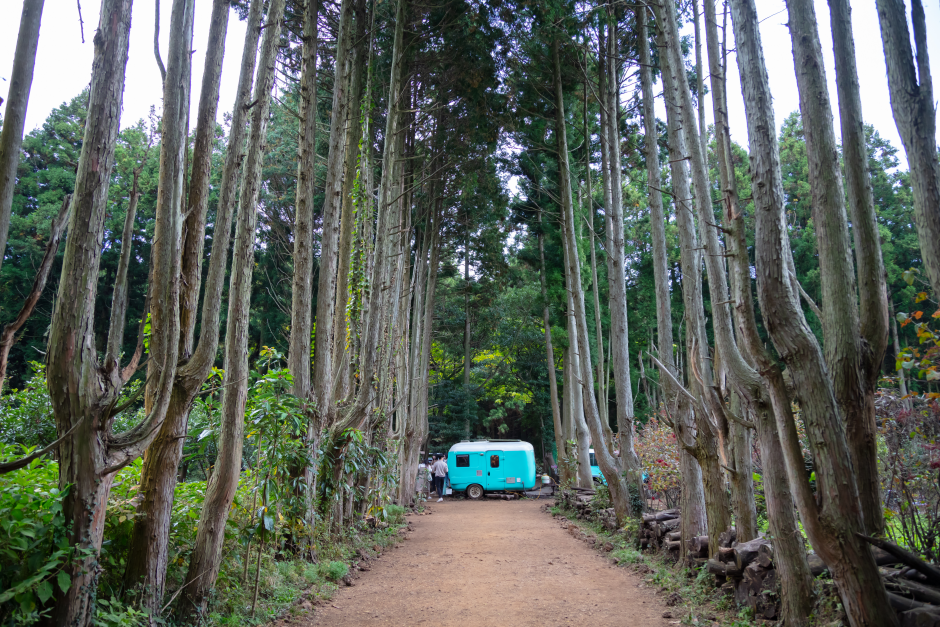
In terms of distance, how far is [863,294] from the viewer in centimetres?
327

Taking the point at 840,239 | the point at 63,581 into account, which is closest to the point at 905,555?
the point at 840,239

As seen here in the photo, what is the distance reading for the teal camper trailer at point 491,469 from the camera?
70.6 feet

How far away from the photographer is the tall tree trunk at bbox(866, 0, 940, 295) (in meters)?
2.82

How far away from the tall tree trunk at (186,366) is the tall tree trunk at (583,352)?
7588 mm

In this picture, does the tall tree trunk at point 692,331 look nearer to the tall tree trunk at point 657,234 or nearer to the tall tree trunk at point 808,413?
the tall tree trunk at point 657,234

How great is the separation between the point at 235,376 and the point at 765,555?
471 centimetres

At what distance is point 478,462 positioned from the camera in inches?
853

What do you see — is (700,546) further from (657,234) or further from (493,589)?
(657,234)

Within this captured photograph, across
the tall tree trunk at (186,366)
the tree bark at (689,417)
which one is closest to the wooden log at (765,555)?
the tree bark at (689,417)

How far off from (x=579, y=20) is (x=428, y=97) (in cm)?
510

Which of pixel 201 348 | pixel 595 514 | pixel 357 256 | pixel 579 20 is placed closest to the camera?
pixel 201 348

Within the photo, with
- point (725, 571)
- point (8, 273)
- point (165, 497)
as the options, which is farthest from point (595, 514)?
point (8, 273)

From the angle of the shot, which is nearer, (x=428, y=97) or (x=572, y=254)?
(x=572, y=254)

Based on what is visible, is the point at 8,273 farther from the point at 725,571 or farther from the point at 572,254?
the point at 725,571
